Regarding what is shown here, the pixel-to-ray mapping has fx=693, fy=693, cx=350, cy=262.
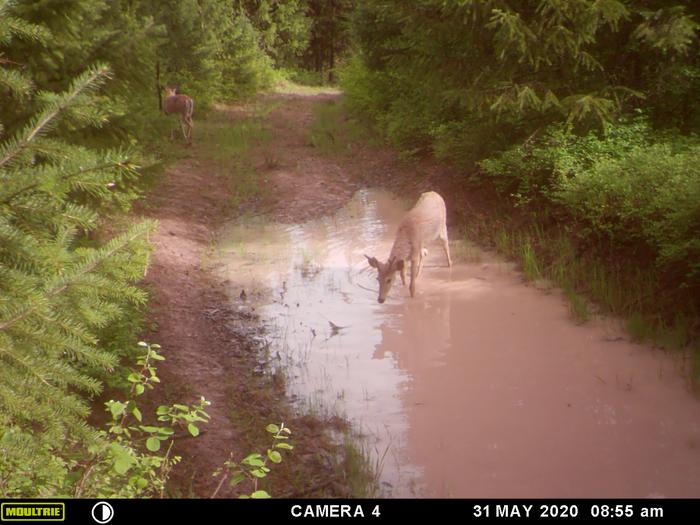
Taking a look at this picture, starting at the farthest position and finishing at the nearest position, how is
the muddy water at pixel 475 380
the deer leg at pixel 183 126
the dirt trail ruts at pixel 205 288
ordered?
the deer leg at pixel 183 126, the dirt trail ruts at pixel 205 288, the muddy water at pixel 475 380

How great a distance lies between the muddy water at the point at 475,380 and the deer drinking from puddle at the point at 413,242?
1.15ft

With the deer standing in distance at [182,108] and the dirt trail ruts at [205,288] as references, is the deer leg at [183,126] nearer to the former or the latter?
the deer standing in distance at [182,108]

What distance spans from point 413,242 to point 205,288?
2949 mm

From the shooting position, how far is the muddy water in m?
5.46

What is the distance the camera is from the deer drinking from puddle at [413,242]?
9195 millimetres

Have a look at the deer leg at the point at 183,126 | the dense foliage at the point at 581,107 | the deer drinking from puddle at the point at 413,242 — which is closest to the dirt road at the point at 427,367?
the deer drinking from puddle at the point at 413,242

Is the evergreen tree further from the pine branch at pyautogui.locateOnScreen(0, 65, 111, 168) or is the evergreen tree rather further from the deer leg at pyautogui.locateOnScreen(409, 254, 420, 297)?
the deer leg at pyautogui.locateOnScreen(409, 254, 420, 297)

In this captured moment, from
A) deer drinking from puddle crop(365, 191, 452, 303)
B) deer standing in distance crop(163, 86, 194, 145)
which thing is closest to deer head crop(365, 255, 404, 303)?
deer drinking from puddle crop(365, 191, 452, 303)

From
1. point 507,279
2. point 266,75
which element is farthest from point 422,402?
point 266,75

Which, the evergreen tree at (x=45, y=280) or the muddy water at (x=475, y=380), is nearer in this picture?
the evergreen tree at (x=45, y=280)

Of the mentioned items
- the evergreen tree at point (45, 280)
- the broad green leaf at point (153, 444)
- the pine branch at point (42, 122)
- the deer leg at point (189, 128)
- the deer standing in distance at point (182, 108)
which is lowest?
the deer leg at point (189, 128)
